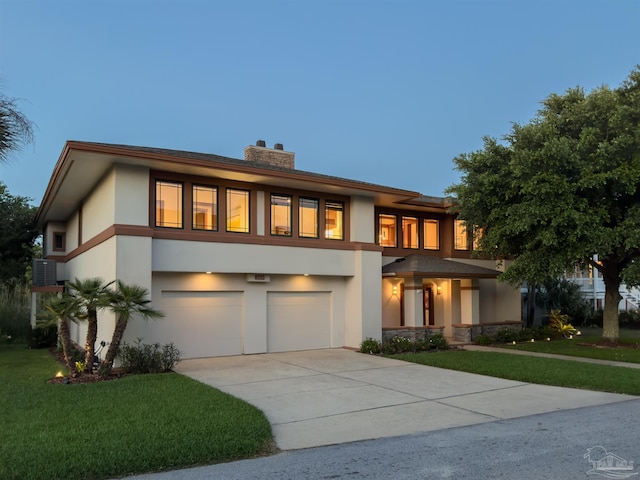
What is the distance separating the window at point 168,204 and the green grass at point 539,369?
24.0 ft

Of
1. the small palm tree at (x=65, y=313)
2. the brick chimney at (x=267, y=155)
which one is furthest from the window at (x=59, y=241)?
the small palm tree at (x=65, y=313)

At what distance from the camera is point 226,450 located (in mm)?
5801

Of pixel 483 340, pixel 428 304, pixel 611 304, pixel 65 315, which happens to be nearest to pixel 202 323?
pixel 65 315

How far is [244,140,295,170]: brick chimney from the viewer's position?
64.8 ft

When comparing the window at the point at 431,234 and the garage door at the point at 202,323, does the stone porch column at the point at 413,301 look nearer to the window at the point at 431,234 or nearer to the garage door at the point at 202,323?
the window at the point at 431,234

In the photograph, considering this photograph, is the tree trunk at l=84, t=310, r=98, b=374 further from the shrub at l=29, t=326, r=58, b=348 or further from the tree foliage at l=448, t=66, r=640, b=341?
the tree foliage at l=448, t=66, r=640, b=341

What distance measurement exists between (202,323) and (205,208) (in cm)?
319

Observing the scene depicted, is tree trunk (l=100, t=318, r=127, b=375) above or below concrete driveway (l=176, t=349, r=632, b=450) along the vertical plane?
above

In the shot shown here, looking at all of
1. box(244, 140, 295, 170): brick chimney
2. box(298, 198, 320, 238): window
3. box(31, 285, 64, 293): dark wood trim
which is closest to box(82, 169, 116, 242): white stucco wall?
box(31, 285, 64, 293): dark wood trim

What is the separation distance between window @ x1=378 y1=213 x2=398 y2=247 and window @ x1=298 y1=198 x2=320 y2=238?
363 cm

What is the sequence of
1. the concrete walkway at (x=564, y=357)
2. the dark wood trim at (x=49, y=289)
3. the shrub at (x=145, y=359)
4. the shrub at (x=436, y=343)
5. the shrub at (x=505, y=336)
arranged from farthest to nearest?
1. the shrub at (x=505, y=336)
2. the shrub at (x=436, y=343)
3. the dark wood trim at (x=49, y=289)
4. the concrete walkway at (x=564, y=357)
5. the shrub at (x=145, y=359)

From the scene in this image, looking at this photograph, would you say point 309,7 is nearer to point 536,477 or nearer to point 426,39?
point 426,39

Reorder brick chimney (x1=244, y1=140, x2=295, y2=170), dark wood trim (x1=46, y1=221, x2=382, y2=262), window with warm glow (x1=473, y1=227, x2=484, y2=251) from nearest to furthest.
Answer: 1. dark wood trim (x1=46, y1=221, x2=382, y2=262)
2. window with warm glow (x1=473, y1=227, x2=484, y2=251)
3. brick chimney (x1=244, y1=140, x2=295, y2=170)

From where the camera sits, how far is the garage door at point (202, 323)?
13672mm
